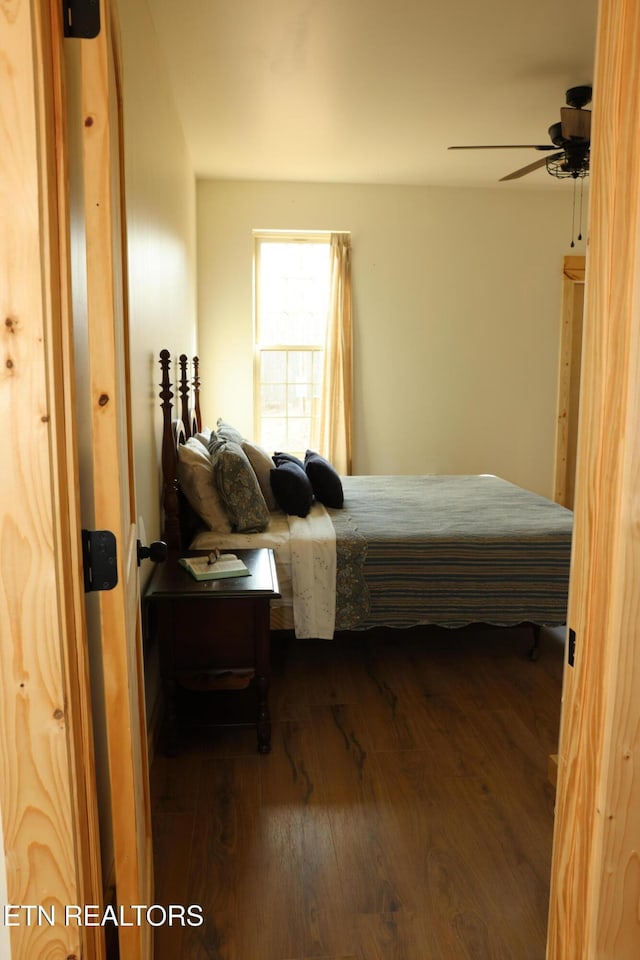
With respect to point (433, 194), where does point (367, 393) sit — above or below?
below

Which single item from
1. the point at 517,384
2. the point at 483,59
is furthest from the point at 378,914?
the point at 517,384

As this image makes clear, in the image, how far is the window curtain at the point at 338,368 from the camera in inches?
248

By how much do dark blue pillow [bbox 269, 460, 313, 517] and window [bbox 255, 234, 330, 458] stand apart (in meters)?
2.65

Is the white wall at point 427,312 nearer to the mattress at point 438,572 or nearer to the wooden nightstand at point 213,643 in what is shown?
the mattress at point 438,572

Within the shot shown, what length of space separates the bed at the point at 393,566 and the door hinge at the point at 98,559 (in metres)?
1.97

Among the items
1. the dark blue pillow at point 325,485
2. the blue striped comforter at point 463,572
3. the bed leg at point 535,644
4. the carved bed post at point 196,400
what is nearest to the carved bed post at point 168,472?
the blue striped comforter at point 463,572

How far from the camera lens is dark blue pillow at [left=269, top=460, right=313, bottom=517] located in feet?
12.6

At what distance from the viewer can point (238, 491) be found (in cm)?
352

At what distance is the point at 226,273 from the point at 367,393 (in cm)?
157

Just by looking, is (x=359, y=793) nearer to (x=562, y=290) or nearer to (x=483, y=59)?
(x=483, y=59)

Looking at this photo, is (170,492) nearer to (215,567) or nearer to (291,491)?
(215,567)

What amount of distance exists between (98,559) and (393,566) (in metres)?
2.33

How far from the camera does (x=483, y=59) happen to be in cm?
363

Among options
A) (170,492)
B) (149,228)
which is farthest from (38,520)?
(149,228)
